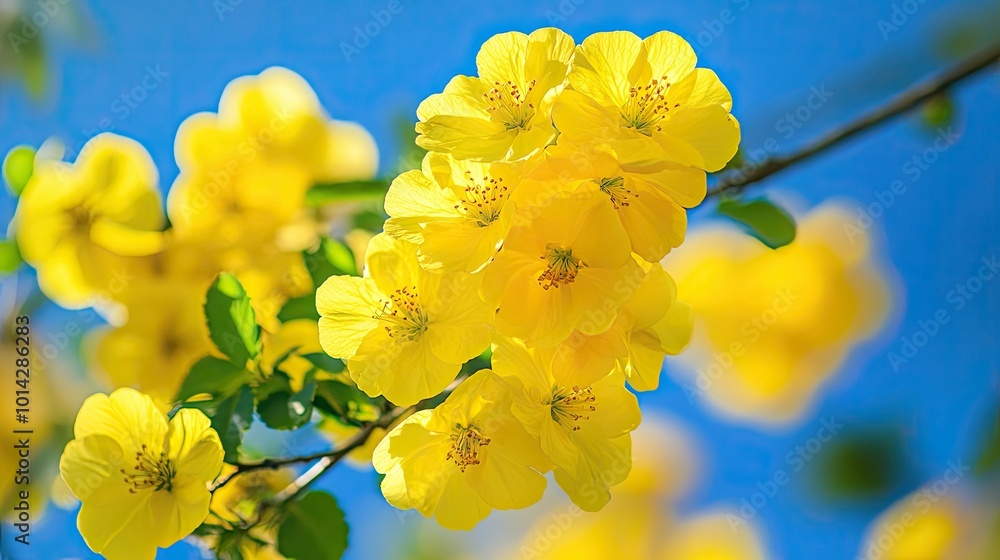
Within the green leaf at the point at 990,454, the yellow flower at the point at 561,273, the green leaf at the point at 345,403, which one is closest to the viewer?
the yellow flower at the point at 561,273

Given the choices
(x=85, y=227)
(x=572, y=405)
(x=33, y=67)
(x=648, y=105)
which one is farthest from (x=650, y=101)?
(x=33, y=67)

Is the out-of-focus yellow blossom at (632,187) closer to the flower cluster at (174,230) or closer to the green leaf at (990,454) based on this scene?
the flower cluster at (174,230)

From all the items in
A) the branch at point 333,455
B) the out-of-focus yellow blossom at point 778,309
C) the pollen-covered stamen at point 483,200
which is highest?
the pollen-covered stamen at point 483,200

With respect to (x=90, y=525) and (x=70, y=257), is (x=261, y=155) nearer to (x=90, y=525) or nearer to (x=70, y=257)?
(x=70, y=257)

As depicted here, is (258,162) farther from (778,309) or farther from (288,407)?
(778,309)

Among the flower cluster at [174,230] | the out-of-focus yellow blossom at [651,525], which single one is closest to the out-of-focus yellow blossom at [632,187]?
the flower cluster at [174,230]

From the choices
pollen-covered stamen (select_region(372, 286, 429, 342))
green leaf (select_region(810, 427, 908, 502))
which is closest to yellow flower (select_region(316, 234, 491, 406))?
pollen-covered stamen (select_region(372, 286, 429, 342))

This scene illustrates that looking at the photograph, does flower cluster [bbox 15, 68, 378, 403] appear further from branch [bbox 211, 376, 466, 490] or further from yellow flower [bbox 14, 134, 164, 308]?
branch [bbox 211, 376, 466, 490]
